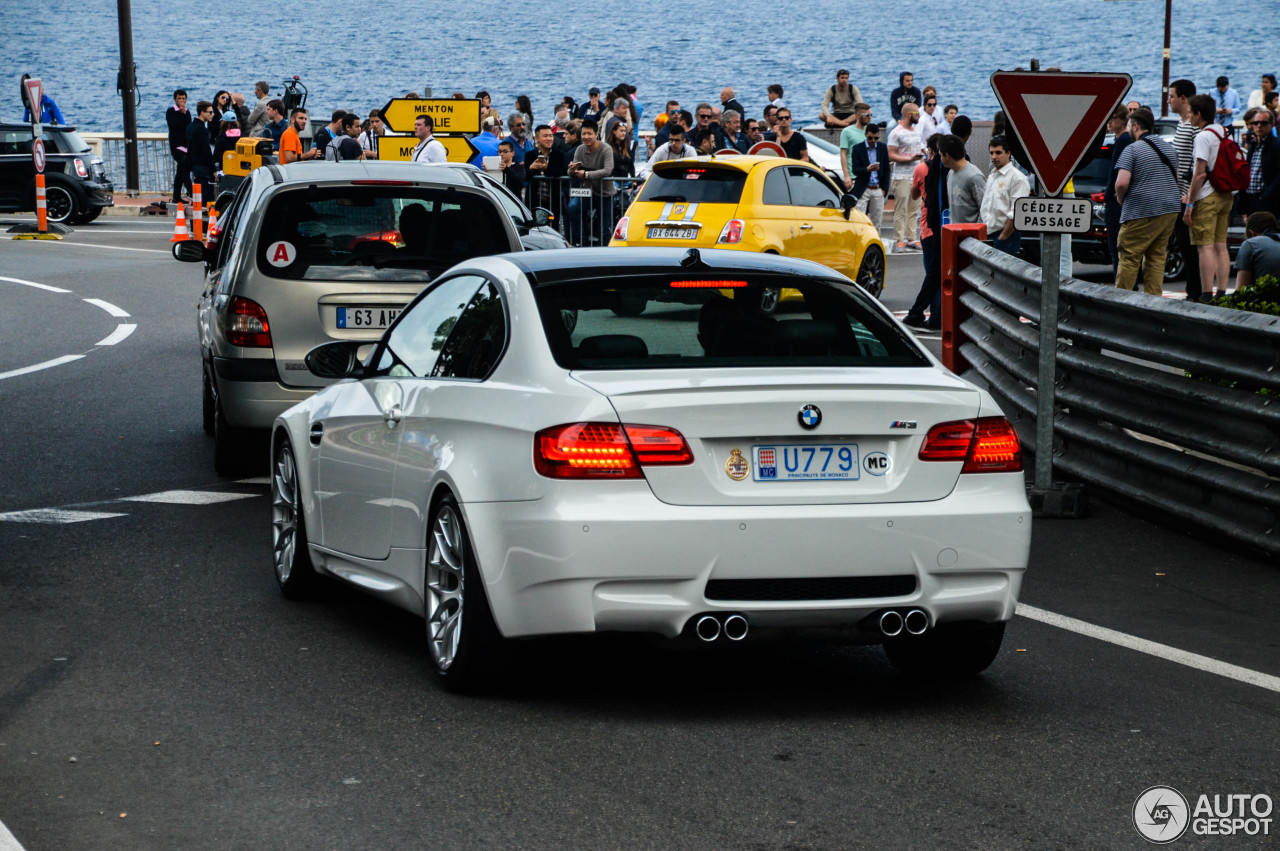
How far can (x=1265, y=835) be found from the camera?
4555 mm

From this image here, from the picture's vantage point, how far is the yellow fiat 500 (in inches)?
730

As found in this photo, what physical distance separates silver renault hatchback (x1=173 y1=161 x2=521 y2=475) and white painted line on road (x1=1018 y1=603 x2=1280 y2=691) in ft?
12.4

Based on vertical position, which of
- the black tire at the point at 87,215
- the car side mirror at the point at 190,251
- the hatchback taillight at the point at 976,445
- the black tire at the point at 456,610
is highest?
the car side mirror at the point at 190,251

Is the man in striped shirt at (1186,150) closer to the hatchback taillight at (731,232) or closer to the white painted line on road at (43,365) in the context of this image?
the hatchback taillight at (731,232)

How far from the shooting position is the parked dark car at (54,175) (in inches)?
1200

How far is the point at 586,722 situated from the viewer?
558 centimetres

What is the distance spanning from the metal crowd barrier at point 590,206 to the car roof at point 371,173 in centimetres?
1287

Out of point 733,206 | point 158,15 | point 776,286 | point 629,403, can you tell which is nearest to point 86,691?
point 629,403

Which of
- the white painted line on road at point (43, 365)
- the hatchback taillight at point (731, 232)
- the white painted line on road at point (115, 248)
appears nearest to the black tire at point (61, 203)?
the white painted line on road at point (115, 248)

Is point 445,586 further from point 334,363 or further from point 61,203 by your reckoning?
point 61,203

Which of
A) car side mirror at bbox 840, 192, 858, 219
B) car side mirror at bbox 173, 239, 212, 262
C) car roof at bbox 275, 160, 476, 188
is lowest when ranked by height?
car side mirror at bbox 840, 192, 858, 219

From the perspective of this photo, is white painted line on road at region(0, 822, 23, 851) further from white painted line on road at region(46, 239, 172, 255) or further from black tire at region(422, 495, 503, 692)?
white painted line on road at region(46, 239, 172, 255)

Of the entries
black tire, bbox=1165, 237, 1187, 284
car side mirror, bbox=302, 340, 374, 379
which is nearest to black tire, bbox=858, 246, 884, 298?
black tire, bbox=1165, 237, 1187, 284

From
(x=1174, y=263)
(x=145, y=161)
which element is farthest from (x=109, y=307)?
(x=145, y=161)
